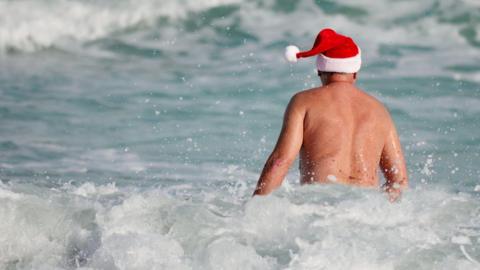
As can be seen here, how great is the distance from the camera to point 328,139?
5.37 metres

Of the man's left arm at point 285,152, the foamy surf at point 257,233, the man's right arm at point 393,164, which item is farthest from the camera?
the man's right arm at point 393,164

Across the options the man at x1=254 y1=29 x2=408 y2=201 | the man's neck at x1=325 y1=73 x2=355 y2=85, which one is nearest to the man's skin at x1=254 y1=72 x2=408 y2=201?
the man at x1=254 y1=29 x2=408 y2=201

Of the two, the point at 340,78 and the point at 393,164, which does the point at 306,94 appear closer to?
the point at 340,78

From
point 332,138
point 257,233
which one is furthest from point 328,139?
point 257,233

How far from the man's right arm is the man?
0.06ft

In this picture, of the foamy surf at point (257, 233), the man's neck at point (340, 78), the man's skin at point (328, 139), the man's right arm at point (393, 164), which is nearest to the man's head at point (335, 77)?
the man's neck at point (340, 78)

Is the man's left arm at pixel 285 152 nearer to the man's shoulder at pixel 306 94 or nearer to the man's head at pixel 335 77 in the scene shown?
the man's shoulder at pixel 306 94

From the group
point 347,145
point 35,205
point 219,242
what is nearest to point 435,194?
point 347,145

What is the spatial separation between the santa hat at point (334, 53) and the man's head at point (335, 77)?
25 millimetres

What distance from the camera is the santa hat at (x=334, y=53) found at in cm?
577

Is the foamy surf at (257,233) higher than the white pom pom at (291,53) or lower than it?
lower

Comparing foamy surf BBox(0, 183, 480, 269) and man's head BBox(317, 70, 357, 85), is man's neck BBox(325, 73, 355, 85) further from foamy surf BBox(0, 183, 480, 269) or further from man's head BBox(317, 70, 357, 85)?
foamy surf BBox(0, 183, 480, 269)

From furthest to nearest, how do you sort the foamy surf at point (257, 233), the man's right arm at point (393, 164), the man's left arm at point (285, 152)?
the man's right arm at point (393, 164) → the man's left arm at point (285, 152) → the foamy surf at point (257, 233)

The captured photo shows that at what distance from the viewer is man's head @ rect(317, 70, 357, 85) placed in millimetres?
5738
